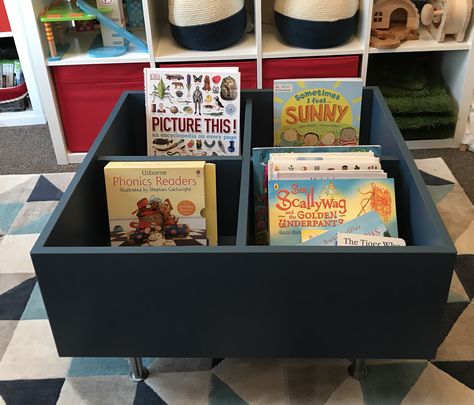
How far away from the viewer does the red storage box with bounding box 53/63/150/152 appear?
7.01 feet

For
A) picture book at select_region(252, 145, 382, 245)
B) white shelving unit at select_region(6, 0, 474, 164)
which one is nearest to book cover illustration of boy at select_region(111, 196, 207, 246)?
picture book at select_region(252, 145, 382, 245)

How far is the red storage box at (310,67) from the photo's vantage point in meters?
2.11

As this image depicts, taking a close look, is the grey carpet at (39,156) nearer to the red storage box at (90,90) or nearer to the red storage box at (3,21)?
the red storage box at (90,90)

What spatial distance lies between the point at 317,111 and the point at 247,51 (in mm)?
573

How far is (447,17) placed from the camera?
207cm

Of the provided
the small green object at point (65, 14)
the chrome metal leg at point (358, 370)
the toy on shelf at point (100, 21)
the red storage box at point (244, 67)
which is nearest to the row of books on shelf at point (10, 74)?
the toy on shelf at point (100, 21)

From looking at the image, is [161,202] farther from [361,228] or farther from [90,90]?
[90,90]

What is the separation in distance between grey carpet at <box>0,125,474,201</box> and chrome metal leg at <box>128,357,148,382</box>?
1144 mm

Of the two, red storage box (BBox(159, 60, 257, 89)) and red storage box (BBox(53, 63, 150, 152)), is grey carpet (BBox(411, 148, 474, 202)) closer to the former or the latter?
red storage box (BBox(159, 60, 257, 89))

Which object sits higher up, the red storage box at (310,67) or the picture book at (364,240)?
the picture book at (364,240)

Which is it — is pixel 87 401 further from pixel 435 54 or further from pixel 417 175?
pixel 435 54

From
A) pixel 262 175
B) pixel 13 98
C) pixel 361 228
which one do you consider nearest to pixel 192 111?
pixel 262 175

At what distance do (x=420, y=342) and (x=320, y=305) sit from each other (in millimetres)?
224

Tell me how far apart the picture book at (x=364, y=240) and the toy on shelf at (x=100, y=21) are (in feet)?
4.18
